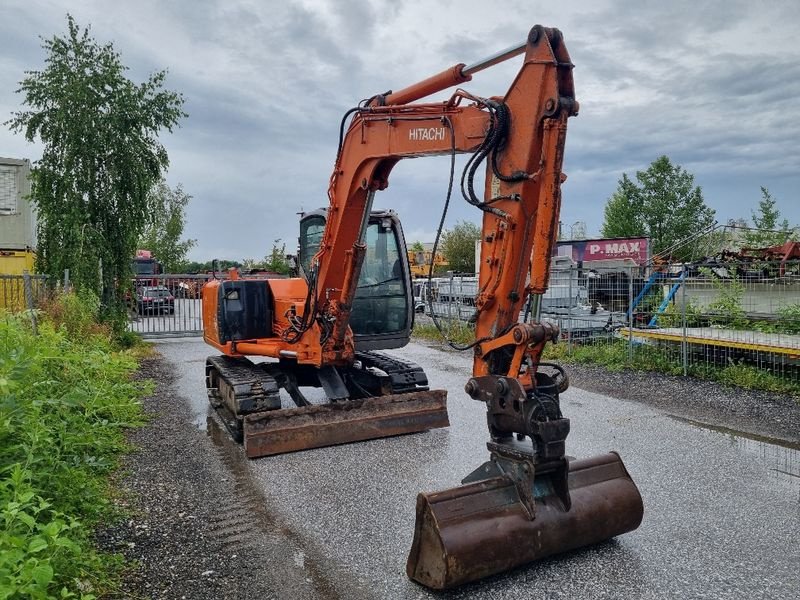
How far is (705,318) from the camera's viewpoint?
444 inches

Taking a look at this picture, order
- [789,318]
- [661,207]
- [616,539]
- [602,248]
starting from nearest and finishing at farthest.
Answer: [616,539] < [789,318] < [602,248] < [661,207]

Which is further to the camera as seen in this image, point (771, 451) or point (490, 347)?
point (771, 451)

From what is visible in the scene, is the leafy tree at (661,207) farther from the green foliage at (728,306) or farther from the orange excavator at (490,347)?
the orange excavator at (490,347)

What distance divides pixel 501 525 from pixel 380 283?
4335 mm

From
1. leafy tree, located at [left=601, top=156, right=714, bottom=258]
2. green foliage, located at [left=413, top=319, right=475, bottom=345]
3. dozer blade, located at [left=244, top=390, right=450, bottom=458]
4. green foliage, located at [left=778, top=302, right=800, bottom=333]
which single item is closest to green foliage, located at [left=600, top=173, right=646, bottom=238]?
leafy tree, located at [left=601, top=156, right=714, bottom=258]

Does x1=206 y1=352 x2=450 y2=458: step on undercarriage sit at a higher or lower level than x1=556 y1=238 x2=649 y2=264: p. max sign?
A: lower

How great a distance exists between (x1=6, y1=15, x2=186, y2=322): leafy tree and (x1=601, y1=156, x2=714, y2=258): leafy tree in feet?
95.1

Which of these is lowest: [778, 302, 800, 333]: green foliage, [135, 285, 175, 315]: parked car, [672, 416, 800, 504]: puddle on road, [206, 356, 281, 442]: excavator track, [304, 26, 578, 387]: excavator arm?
[672, 416, 800, 504]: puddle on road

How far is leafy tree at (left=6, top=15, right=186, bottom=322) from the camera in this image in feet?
44.8

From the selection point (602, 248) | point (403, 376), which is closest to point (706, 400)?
point (403, 376)

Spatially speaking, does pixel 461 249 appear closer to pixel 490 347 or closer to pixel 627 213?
pixel 627 213

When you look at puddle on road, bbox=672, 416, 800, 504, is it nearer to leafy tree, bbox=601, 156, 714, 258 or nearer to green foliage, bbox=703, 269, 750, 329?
green foliage, bbox=703, 269, 750, 329

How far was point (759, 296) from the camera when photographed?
11.1 meters

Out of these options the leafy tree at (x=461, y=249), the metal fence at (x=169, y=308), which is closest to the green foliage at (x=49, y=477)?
the metal fence at (x=169, y=308)
